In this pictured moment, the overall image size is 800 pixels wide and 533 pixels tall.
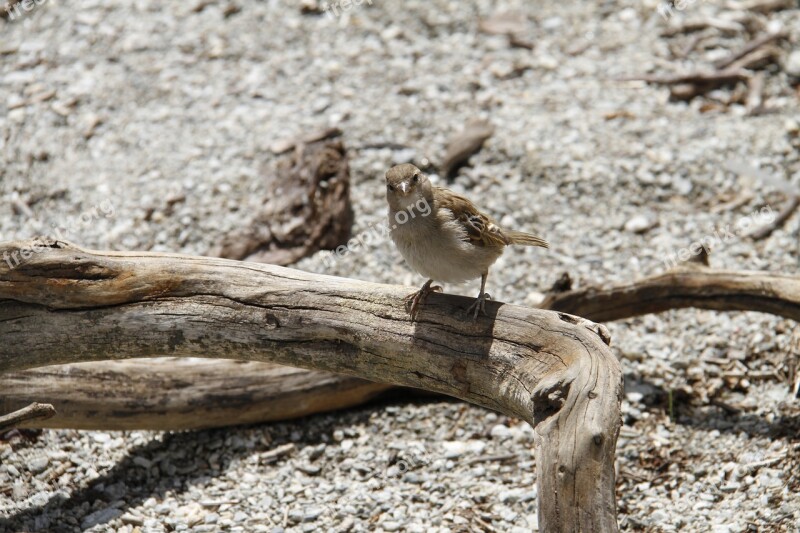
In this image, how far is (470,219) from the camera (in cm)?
435

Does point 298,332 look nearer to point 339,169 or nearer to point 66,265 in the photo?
point 66,265

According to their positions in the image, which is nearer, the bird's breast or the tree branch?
the tree branch

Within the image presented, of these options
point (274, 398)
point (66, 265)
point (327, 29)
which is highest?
point (327, 29)

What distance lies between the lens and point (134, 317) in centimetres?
431

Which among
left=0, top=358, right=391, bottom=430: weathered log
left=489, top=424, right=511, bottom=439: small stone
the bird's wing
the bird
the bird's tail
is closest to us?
the bird

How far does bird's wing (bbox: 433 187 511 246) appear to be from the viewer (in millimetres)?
4340

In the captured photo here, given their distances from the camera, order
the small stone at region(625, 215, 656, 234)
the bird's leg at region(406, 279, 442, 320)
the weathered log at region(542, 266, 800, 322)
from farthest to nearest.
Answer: the small stone at region(625, 215, 656, 234)
the weathered log at region(542, 266, 800, 322)
the bird's leg at region(406, 279, 442, 320)

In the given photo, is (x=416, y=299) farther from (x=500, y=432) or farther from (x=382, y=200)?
(x=382, y=200)

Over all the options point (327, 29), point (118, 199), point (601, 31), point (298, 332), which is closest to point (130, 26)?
point (327, 29)

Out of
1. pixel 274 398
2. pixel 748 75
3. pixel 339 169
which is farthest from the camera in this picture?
pixel 748 75

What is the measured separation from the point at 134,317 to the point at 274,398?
1.21 metres

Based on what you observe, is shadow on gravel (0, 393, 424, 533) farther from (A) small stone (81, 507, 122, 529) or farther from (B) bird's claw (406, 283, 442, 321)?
(B) bird's claw (406, 283, 442, 321)

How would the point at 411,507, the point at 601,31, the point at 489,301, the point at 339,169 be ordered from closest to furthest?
the point at 489,301
the point at 411,507
the point at 339,169
the point at 601,31

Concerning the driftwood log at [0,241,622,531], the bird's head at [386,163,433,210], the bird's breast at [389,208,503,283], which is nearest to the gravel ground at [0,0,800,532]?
the driftwood log at [0,241,622,531]
